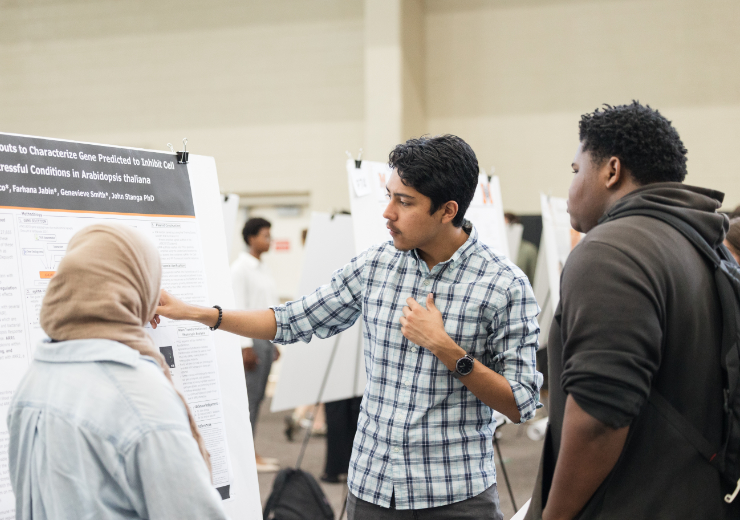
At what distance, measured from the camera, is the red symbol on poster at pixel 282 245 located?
7605mm

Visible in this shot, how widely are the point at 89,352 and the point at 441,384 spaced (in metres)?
0.79

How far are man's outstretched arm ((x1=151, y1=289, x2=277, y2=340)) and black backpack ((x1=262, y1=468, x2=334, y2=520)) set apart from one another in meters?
1.37

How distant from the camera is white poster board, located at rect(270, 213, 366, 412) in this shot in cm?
339

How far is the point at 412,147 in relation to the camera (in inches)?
60.8

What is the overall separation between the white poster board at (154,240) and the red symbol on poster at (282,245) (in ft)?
18.8

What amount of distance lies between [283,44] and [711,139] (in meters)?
4.51

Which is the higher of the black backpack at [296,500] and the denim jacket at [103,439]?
the denim jacket at [103,439]

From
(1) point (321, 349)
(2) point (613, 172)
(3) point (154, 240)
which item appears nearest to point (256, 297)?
(1) point (321, 349)

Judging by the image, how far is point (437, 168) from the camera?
1.53 metres

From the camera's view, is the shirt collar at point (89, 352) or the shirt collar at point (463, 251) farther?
the shirt collar at point (463, 251)

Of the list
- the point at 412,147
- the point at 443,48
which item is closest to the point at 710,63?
the point at 443,48

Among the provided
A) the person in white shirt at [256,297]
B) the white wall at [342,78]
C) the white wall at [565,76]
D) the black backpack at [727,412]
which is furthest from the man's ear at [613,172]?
the white wall at [565,76]

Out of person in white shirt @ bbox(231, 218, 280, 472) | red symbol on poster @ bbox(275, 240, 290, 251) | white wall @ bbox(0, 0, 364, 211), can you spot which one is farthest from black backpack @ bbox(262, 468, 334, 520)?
red symbol on poster @ bbox(275, 240, 290, 251)

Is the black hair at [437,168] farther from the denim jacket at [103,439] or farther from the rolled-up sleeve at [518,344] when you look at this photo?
the denim jacket at [103,439]
